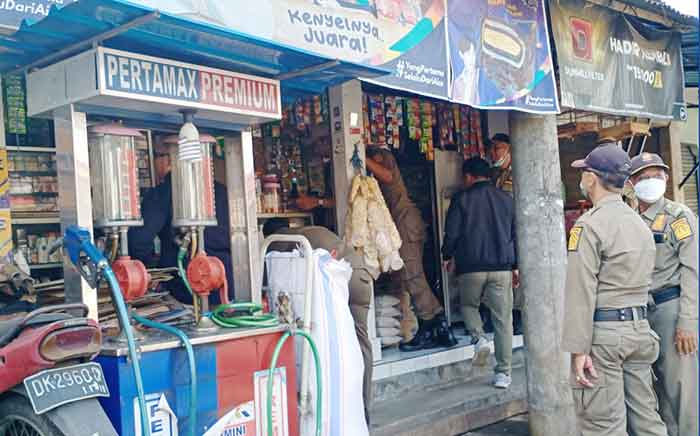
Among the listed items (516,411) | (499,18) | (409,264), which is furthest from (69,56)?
(516,411)

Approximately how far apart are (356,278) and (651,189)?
6.92ft

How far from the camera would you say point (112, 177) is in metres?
3.31

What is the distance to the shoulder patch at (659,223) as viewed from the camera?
457cm

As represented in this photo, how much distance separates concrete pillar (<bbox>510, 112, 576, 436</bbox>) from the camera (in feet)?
18.3

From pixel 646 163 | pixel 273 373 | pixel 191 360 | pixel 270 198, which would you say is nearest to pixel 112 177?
pixel 191 360

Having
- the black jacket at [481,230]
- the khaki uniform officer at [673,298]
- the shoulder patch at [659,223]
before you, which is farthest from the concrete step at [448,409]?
the shoulder patch at [659,223]

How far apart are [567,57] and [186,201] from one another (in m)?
4.10

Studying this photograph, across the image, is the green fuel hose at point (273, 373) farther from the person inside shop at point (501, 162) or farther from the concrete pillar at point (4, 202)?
the person inside shop at point (501, 162)

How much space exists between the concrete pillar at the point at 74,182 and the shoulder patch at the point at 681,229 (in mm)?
3565

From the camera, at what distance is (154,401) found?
3205 mm

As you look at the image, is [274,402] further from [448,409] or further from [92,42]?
[448,409]

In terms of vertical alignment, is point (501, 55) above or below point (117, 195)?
above

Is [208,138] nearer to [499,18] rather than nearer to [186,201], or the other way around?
[186,201]

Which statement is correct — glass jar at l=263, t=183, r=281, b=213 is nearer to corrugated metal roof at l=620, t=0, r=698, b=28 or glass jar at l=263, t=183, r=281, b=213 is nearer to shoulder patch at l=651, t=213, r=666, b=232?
shoulder patch at l=651, t=213, r=666, b=232
